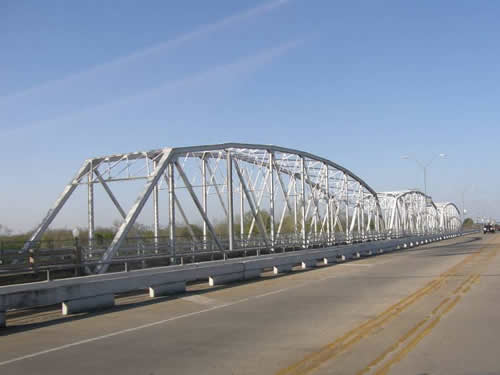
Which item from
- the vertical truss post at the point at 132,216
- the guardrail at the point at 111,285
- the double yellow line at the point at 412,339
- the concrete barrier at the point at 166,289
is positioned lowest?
the double yellow line at the point at 412,339

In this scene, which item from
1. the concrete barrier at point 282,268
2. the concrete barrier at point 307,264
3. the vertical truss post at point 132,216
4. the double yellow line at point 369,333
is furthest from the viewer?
the concrete barrier at point 307,264

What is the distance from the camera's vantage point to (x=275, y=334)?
10.0 metres

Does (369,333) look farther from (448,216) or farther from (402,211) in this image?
(448,216)

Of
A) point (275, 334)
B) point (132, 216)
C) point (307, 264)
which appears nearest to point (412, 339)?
point (275, 334)

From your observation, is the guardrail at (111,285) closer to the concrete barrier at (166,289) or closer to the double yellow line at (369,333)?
the concrete barrier at (166,289)

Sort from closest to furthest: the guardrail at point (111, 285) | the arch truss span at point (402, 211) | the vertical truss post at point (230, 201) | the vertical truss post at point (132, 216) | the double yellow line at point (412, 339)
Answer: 1. the double yellow line at point (412, 339)
2. the guardrail at point (111, 285)
3. the vertical truss post at point (132, 216)
4. the vertical truss post at point (230, 201)
5. the arch truss span at point (402, 211)

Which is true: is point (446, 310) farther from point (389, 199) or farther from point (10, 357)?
point (389, 199)

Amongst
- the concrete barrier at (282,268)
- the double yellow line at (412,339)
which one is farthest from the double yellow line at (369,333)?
the concrete barrier at (282,268)

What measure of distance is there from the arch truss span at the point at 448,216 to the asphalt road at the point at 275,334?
12020 cm

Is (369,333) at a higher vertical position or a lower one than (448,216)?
lower

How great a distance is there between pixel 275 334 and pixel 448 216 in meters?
158

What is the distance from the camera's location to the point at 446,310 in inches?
479

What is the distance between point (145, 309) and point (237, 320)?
10.6ft

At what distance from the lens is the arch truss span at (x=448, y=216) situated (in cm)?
14160
